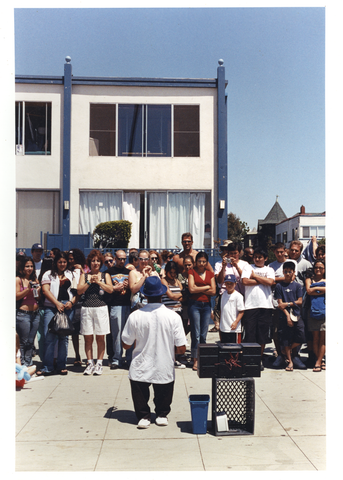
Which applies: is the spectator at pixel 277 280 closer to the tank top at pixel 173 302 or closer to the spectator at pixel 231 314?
the spectator at pixel 231 314

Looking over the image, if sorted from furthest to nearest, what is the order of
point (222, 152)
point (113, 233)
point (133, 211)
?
1. point (133, 211)
2. point (222, 152)
3. point (113, 233)

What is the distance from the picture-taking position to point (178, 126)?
47.5 ft

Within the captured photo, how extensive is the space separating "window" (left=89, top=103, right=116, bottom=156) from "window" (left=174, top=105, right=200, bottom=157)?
1.87m

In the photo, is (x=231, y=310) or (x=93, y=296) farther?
(x=93, y=296)

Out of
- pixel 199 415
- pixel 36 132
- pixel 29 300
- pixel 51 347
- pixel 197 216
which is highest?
pixel 36 132

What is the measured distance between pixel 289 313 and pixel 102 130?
28.8 feet

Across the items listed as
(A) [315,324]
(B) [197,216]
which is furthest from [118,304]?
(B) [197,216]

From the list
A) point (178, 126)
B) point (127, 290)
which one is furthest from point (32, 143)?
point (127, 290)

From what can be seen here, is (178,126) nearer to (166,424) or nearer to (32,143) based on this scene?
(32,143)

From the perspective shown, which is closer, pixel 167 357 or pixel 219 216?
pixel 167 357

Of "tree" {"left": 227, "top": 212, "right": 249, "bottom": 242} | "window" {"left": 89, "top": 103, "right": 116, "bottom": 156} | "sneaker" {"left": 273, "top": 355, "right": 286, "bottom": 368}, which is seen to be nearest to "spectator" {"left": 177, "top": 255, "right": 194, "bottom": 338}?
"sneaker" {"left": 273, "top": 355, "right": 286, "bottom": 368}

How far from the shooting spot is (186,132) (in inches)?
Answer: 571

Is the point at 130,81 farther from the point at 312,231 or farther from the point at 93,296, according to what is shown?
the point at 312,231
